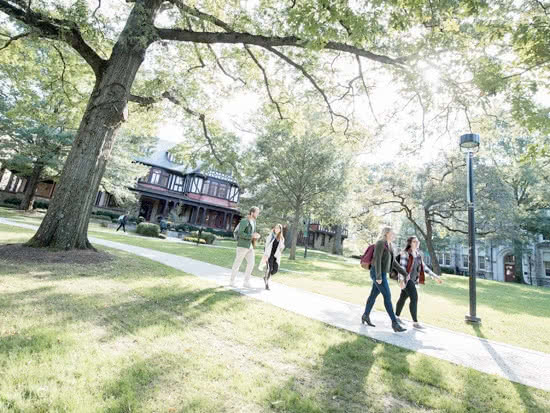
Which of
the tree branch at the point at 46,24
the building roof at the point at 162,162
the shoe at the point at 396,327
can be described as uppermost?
the building roof at the point at 162,162

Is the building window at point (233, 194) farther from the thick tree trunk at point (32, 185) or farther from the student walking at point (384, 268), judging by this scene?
the student walking at point (384, 268)

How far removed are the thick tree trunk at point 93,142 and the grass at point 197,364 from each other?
249cm

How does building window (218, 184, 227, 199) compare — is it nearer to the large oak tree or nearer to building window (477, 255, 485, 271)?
the large oak tree

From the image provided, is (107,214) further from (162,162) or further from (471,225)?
(471,225)

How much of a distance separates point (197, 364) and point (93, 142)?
6.66 metres

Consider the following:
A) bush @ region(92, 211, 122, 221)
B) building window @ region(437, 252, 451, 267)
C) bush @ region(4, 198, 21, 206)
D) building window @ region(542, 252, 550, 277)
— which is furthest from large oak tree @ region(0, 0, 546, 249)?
building window @ region(437, 252, 451, 267)

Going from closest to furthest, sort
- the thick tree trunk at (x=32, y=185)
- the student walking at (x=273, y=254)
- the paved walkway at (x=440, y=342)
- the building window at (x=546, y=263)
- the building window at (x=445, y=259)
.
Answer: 1. the paved walkway at (x=440, y=342)
2. the student walking at (x=273, y=254)
3. the thick tree trunk at (x=32, y=185)
4. the building window at (x=546, y=263)
5. the building window at (x=445, y=259)

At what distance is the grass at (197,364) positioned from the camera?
2.35 meters

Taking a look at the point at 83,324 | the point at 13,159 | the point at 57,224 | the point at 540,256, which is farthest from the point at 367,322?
the point at 540,256

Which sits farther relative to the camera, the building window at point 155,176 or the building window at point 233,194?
the building window at point 233,194

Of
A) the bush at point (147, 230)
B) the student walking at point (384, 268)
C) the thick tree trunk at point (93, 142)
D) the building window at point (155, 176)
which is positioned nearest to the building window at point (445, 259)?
the bush at point (147, 230)

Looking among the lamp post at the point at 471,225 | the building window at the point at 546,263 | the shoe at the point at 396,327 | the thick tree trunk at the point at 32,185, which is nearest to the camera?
the shoe at the point at 396,327

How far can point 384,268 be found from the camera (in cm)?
511

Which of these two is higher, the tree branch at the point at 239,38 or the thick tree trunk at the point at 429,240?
the tree branch at the point at 239,38
